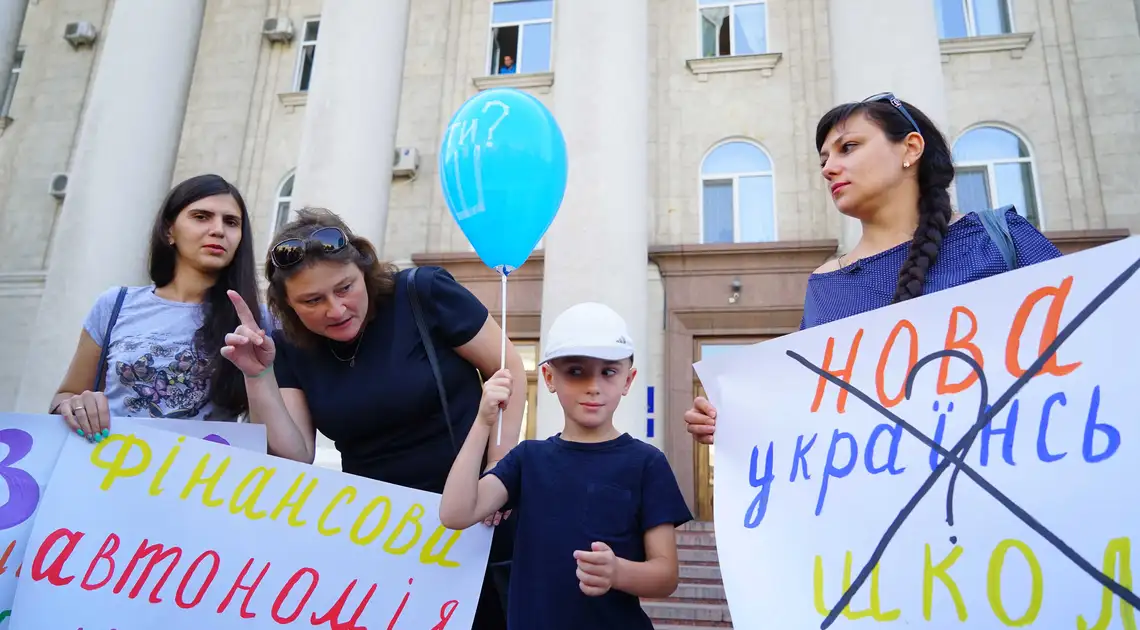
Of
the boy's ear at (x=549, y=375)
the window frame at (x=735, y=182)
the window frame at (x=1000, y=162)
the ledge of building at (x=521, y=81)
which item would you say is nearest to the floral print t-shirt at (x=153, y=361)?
the boy's ear at (x=549, y=375)

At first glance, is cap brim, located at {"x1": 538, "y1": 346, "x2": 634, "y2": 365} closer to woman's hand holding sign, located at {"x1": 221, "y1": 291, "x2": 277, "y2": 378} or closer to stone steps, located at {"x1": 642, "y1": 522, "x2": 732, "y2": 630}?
woman's hand holding sign, located at {"x1": 221, "y1": 291, "x2": 277, "y2": 378}

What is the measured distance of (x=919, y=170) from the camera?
76.6 inches

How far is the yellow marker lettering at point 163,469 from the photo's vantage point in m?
2.08

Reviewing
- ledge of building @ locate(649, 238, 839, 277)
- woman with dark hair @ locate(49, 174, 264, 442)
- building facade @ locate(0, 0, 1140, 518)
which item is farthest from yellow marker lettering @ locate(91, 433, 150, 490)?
ledge of building @ locate(649, 238, 839, 277)

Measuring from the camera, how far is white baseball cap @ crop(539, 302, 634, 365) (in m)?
1.89

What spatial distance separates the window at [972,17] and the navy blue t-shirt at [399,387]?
10.9 m

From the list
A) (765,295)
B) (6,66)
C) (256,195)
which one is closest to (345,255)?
(765,295)

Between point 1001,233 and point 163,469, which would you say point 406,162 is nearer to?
point 163,469

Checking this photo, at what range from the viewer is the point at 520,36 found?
38.9 ft

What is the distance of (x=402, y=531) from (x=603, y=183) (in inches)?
203

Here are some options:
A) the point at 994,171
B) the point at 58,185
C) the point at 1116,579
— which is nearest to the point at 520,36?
the point at 994,171

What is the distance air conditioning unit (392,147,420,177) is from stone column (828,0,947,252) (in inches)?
256

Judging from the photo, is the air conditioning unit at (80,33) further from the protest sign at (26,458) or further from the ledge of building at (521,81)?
the protest sign at (26,458)

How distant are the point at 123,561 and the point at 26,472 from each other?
0.44m
